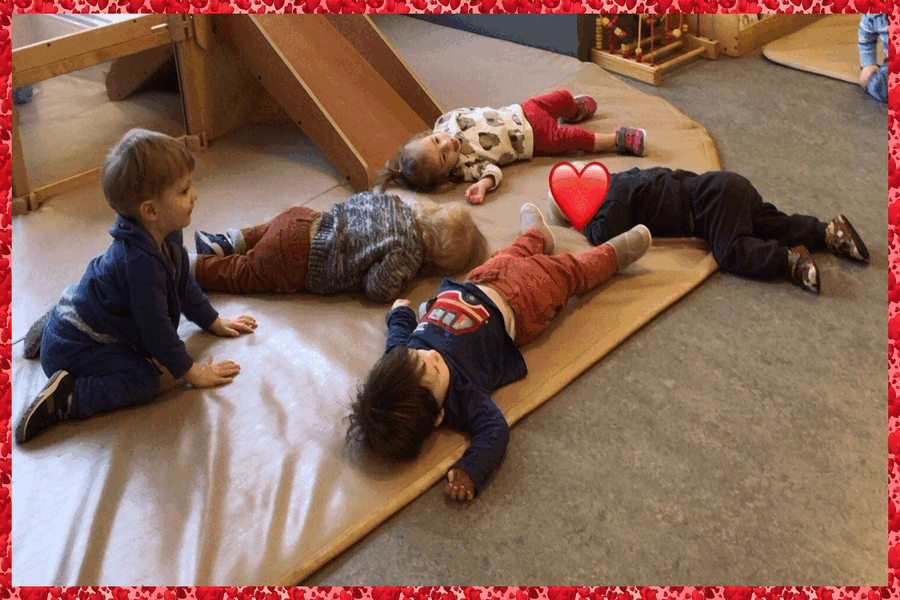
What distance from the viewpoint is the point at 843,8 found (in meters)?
2.29

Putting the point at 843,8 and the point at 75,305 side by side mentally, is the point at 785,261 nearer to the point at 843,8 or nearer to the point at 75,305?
the point at 843,8

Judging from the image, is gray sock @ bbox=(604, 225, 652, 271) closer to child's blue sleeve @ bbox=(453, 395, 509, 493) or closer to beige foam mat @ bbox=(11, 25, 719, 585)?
beige foam mat @ bbox=(11, 25, 719, 585)

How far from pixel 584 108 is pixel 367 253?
4.20 ft

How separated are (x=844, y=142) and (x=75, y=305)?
8.10 feet

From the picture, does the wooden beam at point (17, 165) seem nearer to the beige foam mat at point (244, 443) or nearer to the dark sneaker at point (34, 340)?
the beige foam mat at point (244, 443)

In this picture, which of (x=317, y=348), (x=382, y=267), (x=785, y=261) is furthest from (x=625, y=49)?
(x=317, y=348)

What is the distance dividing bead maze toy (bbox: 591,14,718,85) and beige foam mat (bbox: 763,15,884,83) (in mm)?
297

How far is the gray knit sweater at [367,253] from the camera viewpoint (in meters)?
2.14

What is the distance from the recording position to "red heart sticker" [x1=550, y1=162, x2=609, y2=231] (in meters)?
2.39

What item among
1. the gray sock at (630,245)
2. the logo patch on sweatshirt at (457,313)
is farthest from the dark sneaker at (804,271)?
the logo patch on sweatshirt at (457,313)

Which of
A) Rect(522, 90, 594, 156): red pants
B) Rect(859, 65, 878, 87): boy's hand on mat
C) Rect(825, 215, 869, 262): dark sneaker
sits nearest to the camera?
Rect(825, 215, 869, 262): dark sneaker

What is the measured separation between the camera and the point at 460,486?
5.35 ft

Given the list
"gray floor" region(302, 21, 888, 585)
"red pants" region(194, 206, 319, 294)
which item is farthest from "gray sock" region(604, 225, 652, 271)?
"red pants" region(194, 206, 319, 294)

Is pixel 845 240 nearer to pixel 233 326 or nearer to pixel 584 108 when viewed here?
pixel 584 108
